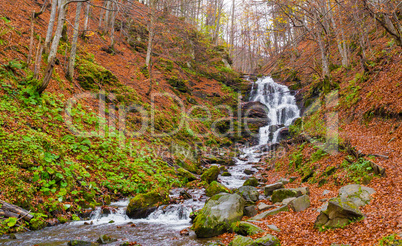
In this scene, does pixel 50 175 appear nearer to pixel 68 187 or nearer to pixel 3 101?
pixel 68 187

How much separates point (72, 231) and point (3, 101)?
4889 millimetres

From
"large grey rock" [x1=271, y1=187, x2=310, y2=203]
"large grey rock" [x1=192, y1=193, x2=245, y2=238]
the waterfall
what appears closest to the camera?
"large grey rock" [x1=192, y1=193, x2=245, y2=238]

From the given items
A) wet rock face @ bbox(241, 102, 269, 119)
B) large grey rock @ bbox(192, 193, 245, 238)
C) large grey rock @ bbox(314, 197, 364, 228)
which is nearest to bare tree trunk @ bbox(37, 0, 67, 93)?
large grey rock @ bbox(192, 193, 245, 238)

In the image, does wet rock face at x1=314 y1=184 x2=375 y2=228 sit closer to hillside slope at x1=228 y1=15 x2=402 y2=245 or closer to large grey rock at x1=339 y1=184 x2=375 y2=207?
large grey rock at x1=339 y1=184 x2=375 y2=207

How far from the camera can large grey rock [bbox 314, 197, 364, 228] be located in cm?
435

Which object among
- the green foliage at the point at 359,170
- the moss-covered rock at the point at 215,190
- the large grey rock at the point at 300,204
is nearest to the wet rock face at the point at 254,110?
the moss-covered rock at the point at 215,190

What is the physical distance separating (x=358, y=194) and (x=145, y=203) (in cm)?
573

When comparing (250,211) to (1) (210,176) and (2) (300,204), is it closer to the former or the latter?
(2) (300,204)

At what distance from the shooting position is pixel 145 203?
23.0ft

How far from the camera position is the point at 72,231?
5344mm

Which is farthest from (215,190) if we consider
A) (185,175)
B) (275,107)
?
(275,107)

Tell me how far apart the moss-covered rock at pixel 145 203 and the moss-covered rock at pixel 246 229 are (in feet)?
9.32

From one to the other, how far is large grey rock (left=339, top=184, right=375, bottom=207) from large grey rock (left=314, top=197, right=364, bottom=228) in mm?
239

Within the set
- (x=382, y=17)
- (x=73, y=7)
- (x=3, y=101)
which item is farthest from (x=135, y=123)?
(x=73, y=7)
